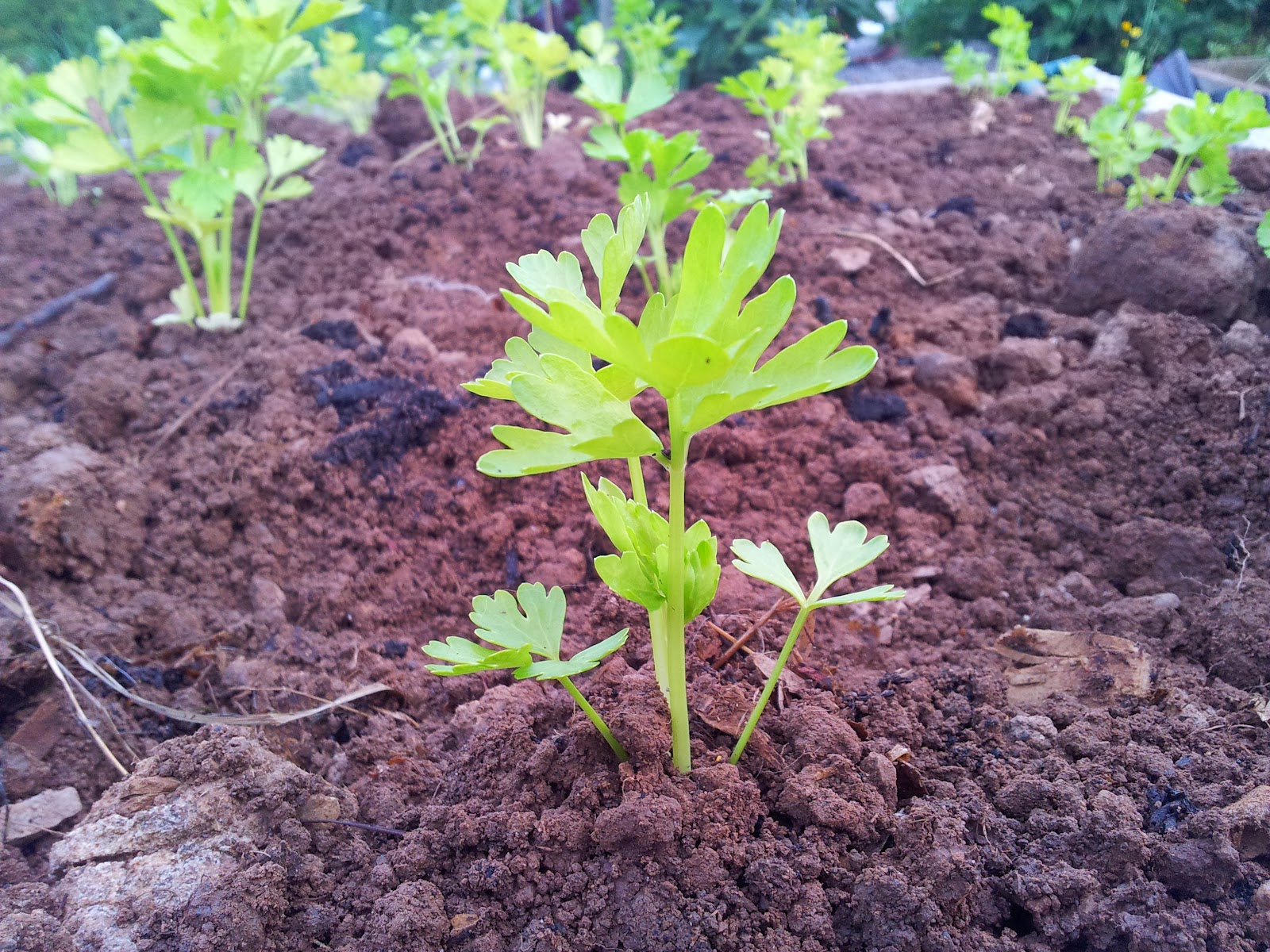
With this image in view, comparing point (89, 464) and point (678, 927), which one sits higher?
point (89, 464)

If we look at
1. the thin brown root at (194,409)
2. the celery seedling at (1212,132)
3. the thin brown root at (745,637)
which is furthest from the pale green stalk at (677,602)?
the celery seedling at (1212,132)

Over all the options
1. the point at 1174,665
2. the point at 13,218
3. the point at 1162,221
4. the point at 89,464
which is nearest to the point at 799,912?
the point at 1174,665

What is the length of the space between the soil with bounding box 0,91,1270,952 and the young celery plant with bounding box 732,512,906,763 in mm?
184

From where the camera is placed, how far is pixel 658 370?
92 cm

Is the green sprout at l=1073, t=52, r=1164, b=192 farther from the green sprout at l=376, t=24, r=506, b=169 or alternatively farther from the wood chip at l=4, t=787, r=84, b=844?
the wood chip at l=4, t=787, r=84, b=844

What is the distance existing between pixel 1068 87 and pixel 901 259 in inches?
74.7

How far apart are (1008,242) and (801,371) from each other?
2.55m

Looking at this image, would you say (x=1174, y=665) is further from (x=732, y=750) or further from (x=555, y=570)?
(x=555, y=570)

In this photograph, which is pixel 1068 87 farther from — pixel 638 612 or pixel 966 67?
pixel 638 612

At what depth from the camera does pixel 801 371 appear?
97 cm

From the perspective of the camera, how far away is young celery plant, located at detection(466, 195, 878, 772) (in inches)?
35.9

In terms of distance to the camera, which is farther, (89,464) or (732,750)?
(89,464)

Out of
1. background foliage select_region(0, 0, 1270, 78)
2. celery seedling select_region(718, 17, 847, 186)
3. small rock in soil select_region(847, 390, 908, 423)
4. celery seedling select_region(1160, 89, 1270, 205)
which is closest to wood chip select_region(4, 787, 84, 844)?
small rock in soil select_region(847, 390, 908, 423)

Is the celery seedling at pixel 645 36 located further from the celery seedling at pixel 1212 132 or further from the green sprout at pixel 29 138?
the green sprout at pixel 29 138
